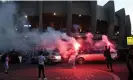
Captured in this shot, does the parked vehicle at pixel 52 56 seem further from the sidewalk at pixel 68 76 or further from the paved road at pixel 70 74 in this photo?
the sidewalk at pixel 68 76

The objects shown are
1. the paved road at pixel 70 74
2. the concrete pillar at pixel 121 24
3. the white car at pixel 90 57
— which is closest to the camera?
the paved road at pixel 70 74

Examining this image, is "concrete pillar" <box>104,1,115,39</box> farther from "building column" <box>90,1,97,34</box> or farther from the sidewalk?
the sidewalk

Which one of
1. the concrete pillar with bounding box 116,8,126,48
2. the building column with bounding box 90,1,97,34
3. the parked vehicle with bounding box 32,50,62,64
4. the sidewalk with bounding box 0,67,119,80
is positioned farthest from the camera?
the concrete pillar with bounding box 116,8,126,48

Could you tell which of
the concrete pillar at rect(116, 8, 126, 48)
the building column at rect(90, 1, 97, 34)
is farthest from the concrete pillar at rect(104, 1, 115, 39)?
the building column at rect(90, 1, 97, 34)

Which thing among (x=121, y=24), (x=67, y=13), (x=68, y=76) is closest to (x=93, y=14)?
(x=67, y=13)

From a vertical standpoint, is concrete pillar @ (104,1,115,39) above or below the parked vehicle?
above

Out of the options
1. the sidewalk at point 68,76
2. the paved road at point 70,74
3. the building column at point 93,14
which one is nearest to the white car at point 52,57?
the paved road at point 70,74

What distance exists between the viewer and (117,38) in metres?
72.1

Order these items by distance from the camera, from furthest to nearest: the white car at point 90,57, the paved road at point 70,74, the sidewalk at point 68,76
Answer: the white car at point 90,57, the paved road at point 70,74, the sidewalk at point 68,76

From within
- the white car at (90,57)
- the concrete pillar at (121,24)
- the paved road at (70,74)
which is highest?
the concrete pillar at (121,24)

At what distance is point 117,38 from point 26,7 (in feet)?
87.0

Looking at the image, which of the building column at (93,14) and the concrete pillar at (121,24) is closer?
the building column at (93,14)

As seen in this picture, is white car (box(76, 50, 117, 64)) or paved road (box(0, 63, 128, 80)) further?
white car (box(76, 50, 117, 64))

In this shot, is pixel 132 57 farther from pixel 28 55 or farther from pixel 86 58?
pixel 28 55
